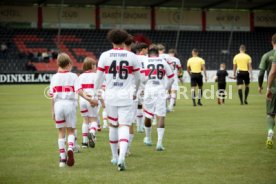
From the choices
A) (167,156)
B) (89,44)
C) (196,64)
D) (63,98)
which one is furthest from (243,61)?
(89,44)

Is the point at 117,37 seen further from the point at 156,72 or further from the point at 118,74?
the point at 156,72

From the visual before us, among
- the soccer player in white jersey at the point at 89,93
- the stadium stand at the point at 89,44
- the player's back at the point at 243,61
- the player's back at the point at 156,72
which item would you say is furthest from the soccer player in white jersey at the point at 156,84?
the stadium stand at the point at 89,44

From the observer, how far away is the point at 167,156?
11.5m

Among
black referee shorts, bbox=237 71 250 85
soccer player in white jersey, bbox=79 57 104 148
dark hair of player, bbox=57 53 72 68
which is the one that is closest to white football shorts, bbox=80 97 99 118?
soccer player in white jersey, bbox=79 57 104 148

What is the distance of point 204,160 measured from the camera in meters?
10.8

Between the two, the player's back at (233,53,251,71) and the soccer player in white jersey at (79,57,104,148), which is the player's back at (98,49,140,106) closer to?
the soccer player in white jersey at (79,57,104,148)

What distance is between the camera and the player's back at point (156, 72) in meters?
12.6

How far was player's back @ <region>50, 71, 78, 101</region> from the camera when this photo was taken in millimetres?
10344

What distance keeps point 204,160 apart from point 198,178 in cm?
187

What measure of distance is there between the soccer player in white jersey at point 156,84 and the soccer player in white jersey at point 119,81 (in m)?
2.73

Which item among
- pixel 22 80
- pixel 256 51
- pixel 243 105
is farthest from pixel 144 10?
pixel 243 105

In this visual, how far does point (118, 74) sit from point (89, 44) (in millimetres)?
43578

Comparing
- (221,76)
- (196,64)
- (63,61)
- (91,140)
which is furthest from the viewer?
(221,76)

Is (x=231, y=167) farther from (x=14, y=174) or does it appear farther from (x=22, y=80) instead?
(x=22, y=80)
